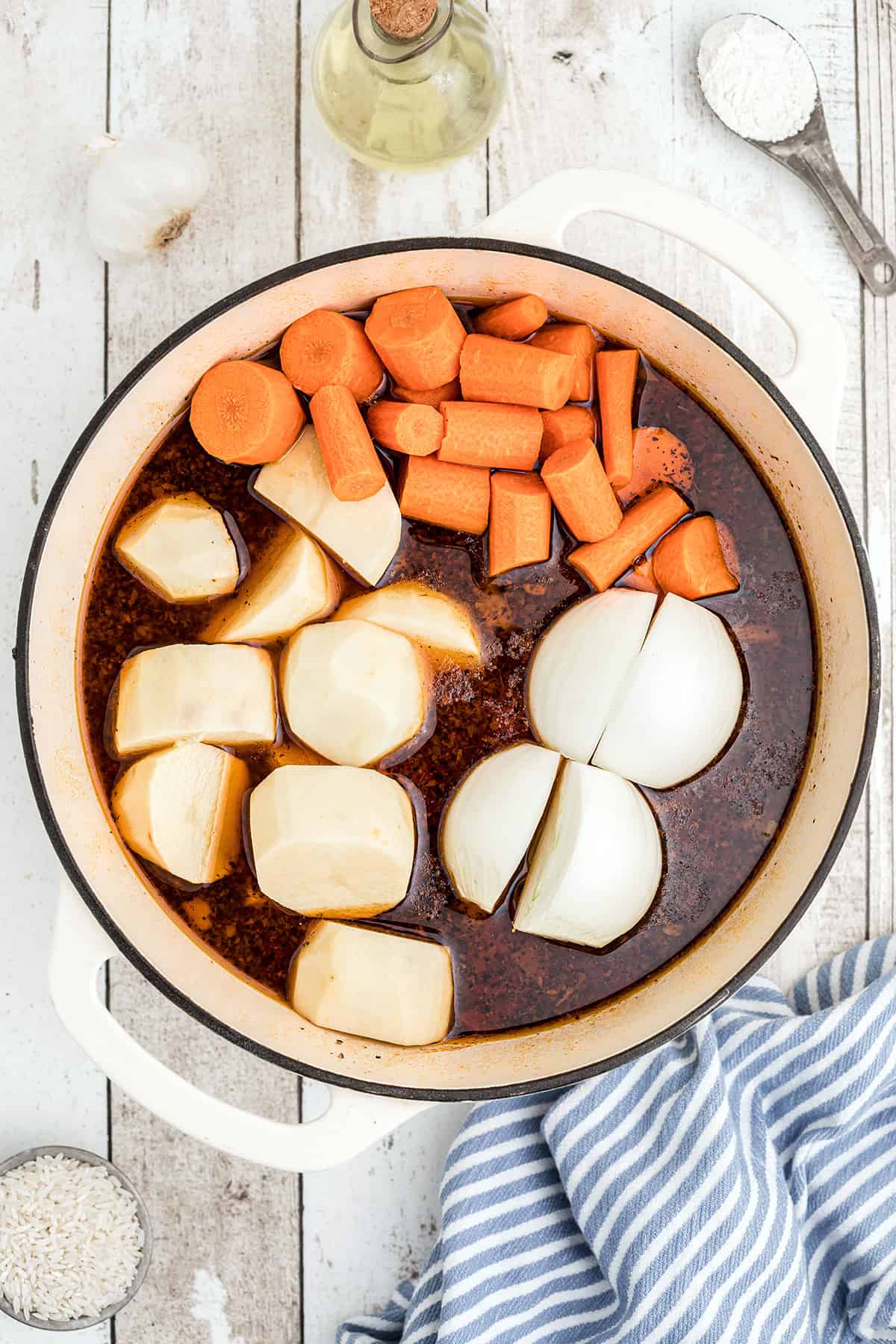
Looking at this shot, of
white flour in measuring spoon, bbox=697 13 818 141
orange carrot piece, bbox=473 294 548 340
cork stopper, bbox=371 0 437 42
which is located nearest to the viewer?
cork stopper, bbox=371 0 437 42

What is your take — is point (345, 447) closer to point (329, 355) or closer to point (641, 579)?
point (329, 355)

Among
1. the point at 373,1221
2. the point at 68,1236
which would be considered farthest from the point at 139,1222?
the point at 373,1221

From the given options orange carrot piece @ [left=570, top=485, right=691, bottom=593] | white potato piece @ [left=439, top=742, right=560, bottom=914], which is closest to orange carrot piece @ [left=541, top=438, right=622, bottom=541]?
orange carrot piece @ [left=570, top=485, right=691, bottom=593]

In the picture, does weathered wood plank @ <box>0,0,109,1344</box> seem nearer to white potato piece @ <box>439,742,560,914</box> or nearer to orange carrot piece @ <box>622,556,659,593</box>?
white potato piece @ <box>439,742,560,914</box>

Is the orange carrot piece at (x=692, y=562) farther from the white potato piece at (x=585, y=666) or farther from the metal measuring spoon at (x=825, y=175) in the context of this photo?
the metal measuring spoon at (x=825, y=175)

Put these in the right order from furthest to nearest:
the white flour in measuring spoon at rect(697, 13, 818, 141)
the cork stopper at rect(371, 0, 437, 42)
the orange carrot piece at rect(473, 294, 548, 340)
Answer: the white flour in measuring spoon at rect(697, 13, 818, 141), the orange carrot piece at rect(473, 294, 548, 340), the cork stopper at rect(371, 0, 437, 42)

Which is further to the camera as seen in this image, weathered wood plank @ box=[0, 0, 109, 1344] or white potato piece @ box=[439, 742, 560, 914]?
weathered wood plank @ box=[0, 0, 109, 1344]

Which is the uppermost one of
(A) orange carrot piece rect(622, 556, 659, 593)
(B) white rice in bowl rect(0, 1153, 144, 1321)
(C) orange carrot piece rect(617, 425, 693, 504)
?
(C) orange carrot piece rect(617, 425, 693, 504)
